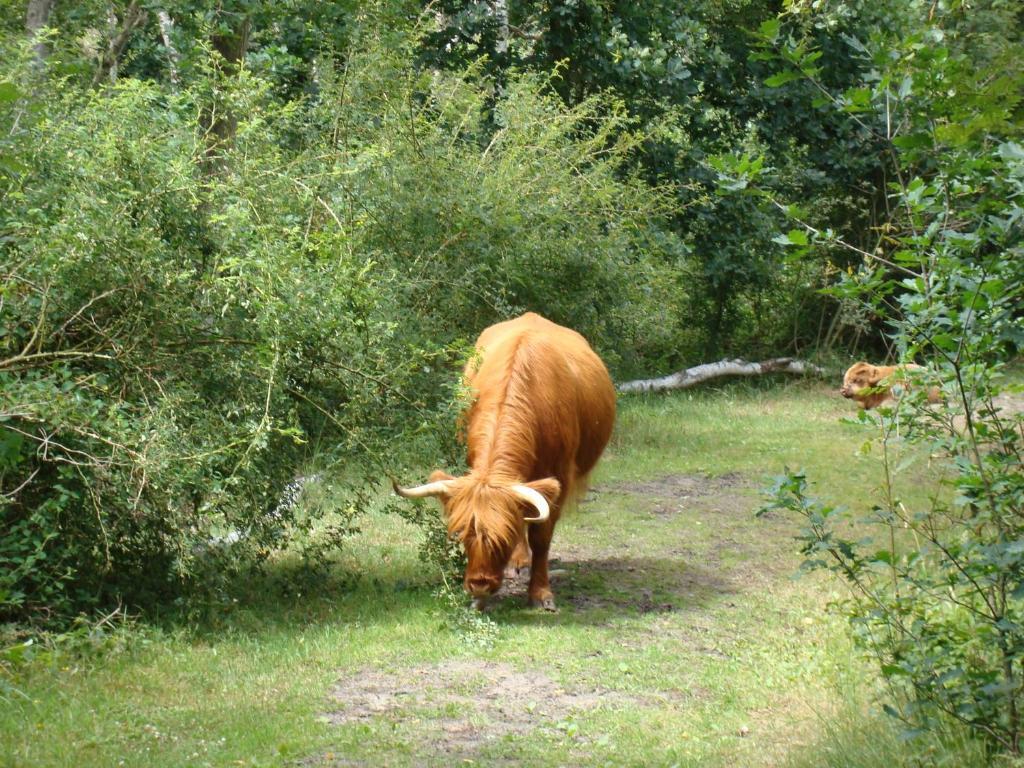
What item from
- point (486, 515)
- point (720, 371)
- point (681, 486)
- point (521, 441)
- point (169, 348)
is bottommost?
point (720, 371)

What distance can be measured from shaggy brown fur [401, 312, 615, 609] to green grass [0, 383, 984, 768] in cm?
45

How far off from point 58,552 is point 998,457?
5148 millimetres

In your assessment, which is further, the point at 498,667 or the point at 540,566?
the point at 540,566

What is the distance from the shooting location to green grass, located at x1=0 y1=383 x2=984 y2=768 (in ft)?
19.2

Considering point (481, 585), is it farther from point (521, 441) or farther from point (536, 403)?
point (536, 403)

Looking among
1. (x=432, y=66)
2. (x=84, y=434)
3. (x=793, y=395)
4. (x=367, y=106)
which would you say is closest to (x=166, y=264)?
(x=84, y=434)

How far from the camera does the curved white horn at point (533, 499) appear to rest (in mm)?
8118

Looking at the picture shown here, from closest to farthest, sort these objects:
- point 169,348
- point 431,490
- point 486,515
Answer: point 169,348 → point 486,515 → point 431,490

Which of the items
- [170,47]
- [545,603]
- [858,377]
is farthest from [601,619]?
[858,377]

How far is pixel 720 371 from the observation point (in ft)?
70.4

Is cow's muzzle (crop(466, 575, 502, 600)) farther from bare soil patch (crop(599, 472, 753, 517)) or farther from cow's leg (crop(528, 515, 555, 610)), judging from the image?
bare soil patch (crop(599, 472, 753, 517))

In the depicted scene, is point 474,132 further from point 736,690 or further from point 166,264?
point 736,690

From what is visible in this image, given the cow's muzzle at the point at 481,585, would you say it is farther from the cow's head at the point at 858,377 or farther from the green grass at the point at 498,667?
the cow's head at the point at 858,377

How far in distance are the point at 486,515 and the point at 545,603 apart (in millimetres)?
1058
